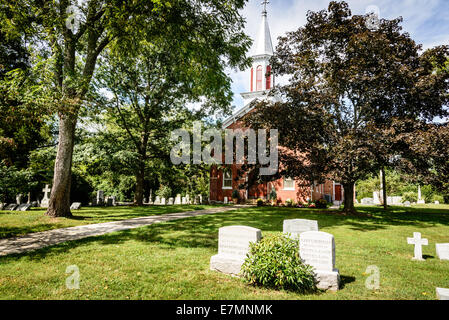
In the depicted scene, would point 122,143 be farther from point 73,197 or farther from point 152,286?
point 152,286

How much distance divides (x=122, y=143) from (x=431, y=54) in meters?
21.5

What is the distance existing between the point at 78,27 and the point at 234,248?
12.4m

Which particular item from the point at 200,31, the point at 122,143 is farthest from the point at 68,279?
the point at 122,143

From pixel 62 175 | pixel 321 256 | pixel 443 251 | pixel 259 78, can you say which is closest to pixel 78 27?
pixel 62 175

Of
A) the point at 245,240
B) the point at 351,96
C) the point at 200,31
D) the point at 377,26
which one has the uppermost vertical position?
the point at 377,26

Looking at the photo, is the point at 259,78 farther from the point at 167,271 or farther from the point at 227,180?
the point at 167,271

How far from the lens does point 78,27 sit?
1159cm

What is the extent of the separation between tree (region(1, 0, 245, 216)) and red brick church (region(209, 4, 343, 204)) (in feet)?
21.0

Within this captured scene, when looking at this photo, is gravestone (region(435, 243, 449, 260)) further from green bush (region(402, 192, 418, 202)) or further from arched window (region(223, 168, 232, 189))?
green bush (region(402, 192, 418, 202))

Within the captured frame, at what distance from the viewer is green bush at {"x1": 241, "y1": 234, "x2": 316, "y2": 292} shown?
179 inches

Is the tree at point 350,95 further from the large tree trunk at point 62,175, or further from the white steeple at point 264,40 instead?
the white steeple at point 264,40

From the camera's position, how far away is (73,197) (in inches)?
763

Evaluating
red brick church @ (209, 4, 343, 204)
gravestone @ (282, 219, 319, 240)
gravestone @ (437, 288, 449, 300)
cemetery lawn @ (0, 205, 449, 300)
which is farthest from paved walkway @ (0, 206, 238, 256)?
red brick church @ (209, 4, 343, 204)

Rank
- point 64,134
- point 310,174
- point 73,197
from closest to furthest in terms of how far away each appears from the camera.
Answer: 1. point 64,134
2. point 310,174
3. point 73,197
